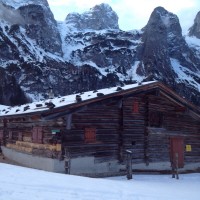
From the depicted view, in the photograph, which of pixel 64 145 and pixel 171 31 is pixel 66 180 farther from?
pixel 171 31

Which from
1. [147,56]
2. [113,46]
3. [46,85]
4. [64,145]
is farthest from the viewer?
[113,46]

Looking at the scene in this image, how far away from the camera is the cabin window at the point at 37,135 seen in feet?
57.0

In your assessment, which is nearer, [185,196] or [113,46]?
[185,196]

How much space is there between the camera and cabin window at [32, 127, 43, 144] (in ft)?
57.0

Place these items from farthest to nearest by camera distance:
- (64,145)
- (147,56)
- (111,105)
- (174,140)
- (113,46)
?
(113,46) < (147,56) < (174,140) < (111,105) < (64,145)

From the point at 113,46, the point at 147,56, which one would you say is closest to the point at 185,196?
the point at 147,56

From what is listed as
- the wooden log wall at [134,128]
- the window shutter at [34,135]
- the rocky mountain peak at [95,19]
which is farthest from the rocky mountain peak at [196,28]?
the window shutter at [34,135]

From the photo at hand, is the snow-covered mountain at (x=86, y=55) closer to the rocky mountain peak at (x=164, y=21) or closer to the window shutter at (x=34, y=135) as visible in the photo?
the rocky mountain peak at (x=164, y=21)

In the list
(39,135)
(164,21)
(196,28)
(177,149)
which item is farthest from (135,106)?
(196,28)

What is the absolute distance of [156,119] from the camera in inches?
782

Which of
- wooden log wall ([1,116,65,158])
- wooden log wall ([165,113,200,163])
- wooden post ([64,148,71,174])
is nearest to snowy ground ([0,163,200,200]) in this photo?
wooden post ([64,148,71,174])

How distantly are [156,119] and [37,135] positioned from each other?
6534mm

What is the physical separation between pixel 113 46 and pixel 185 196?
4883 inches

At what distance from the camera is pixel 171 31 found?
14062 centimetres
